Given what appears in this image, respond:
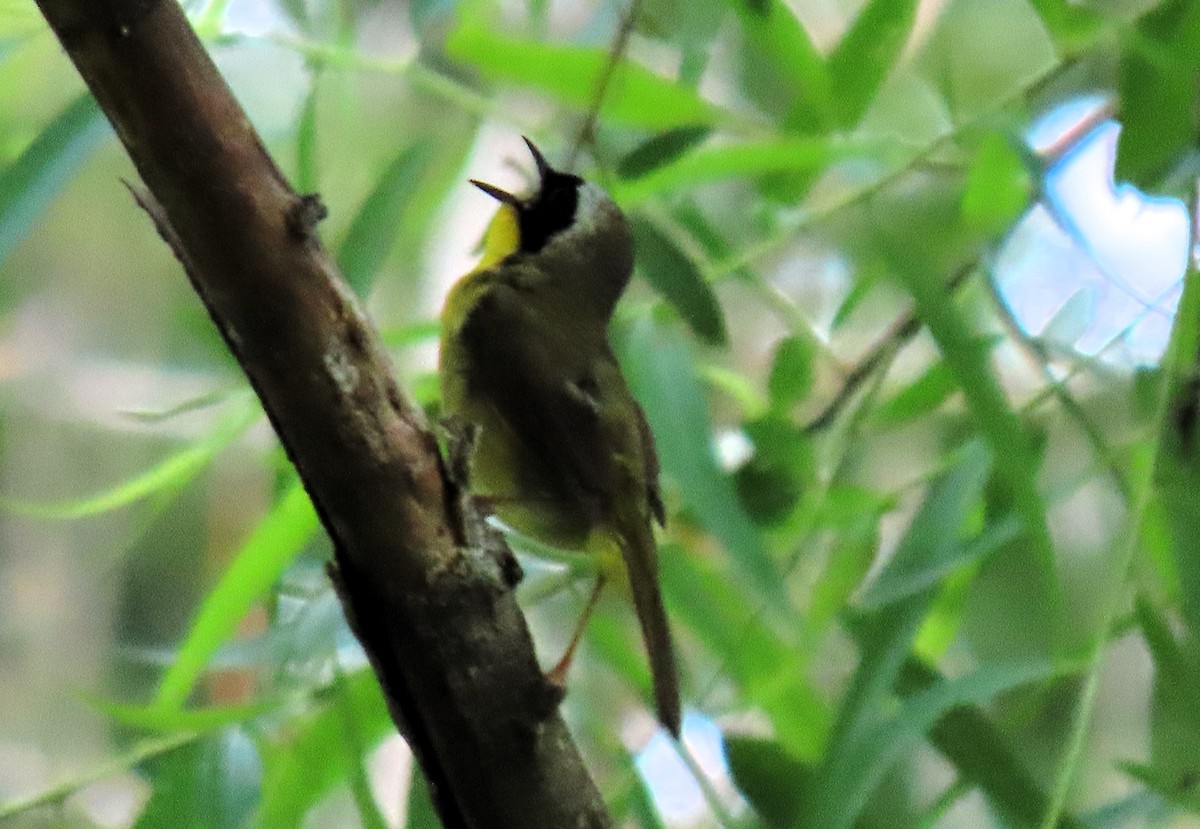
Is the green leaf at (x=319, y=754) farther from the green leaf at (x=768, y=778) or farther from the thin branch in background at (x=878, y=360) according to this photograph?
the thin branch in background at (x=878, y=360)

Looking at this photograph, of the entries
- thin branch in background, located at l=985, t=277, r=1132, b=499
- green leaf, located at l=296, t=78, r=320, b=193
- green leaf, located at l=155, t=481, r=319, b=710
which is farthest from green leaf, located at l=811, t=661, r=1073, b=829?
green leaf, located at l=296, t=78, r=320, b=193

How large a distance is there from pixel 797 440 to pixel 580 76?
0.84 feet

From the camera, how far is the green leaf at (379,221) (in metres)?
0.73

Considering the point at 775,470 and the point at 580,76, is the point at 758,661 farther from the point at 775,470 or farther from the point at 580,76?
the point at 580,76

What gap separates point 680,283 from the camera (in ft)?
2.42

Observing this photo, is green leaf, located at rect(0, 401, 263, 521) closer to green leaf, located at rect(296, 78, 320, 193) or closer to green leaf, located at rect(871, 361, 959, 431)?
green leaf, located at rect(296, 78, 320, 193)

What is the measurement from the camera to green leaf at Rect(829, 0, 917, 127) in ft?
2.36

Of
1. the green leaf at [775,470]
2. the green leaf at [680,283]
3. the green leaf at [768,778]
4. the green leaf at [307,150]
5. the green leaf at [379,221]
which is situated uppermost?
the green leaf at [307,150]

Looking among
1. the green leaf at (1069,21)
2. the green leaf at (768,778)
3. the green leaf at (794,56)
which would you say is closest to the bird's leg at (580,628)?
the green leaf at (768,778)

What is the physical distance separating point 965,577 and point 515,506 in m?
0.30

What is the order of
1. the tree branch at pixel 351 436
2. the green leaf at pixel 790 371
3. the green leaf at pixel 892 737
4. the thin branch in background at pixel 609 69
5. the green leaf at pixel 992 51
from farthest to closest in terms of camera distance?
the green leaf at pixel 992 51
the green leaf at pixel 790 371
the thin branch in background at pixel 609 69
the green leaf at pixel 892 737
the tree branch at pixel 351 436

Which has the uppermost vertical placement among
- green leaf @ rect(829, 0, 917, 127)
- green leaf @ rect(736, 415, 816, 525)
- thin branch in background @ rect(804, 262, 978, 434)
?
green leaf @ rect(829, 0, 917, 127)

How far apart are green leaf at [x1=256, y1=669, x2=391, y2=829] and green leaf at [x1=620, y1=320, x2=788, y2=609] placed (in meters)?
0.23

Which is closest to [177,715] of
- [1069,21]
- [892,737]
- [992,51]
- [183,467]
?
[183,467]
